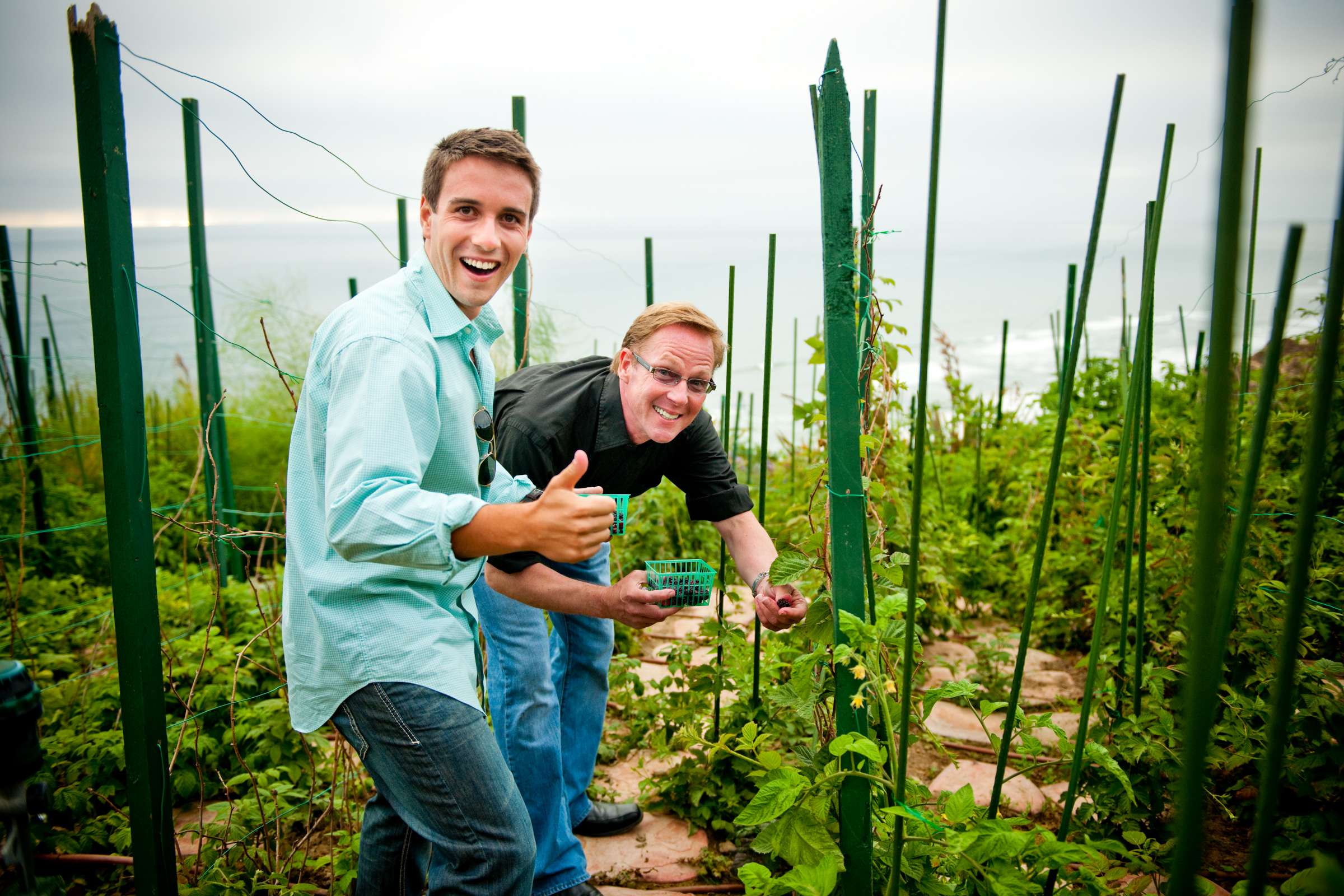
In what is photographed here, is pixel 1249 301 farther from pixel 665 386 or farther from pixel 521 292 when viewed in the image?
pixel 521 292

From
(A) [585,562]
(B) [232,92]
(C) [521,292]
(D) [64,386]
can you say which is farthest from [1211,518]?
(D) [64,386]

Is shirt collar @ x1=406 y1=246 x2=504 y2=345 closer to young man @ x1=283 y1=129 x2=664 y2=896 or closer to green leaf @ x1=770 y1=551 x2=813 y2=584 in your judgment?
young man @ x1=283 y1=129 x2=664 y2=896

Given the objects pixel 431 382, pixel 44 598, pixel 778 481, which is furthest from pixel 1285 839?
pixel 44 598

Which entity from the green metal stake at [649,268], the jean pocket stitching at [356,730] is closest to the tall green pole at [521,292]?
the green metal stake at [649,268]

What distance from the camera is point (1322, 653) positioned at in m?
2.16

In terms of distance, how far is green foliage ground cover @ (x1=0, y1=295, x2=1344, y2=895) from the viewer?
4.93 feet

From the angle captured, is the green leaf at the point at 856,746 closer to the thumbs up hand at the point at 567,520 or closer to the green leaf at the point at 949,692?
the green leaf at the point at 949,692

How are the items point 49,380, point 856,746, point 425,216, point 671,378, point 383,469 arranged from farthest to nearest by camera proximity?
point 49,380, point 671,378, point 425,216, point 856,746, point 383,469

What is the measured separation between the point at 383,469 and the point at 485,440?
0.40 metres

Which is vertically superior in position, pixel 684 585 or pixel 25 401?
pixel 25 401

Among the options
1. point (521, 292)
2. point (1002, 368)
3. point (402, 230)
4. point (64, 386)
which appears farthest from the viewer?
point (64, 386)

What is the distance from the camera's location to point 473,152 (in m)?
1.62

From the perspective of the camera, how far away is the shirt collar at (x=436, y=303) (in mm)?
1459

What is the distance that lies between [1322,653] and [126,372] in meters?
3.03
